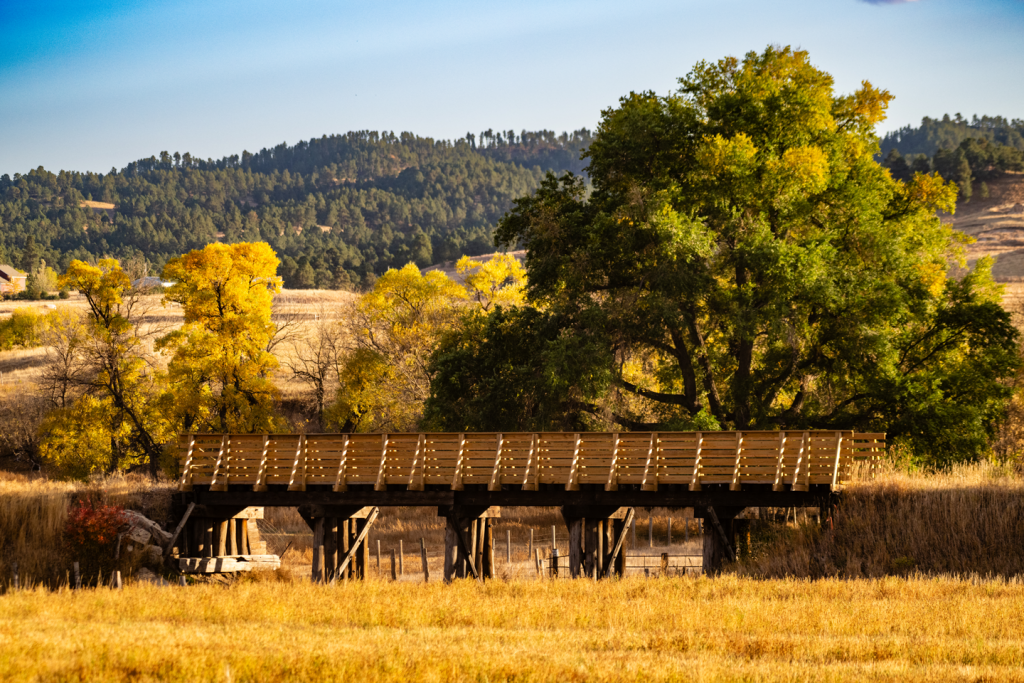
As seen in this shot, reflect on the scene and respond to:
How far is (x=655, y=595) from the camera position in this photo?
65.4 feet

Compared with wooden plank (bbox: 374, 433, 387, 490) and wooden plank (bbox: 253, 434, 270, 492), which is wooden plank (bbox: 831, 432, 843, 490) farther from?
wooden plank (bbox: 253, 434, 270, 492)

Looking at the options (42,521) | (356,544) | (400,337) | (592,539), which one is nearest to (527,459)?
(592,539)

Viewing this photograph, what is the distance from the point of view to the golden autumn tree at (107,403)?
45.2m

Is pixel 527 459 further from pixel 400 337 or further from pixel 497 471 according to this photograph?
pixel 400 337

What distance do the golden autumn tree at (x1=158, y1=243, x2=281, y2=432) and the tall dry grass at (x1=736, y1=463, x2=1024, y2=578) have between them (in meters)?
27.3

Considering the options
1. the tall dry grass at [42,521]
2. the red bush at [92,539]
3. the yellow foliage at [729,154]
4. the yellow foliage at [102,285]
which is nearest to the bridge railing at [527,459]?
the red bush at [92,539]

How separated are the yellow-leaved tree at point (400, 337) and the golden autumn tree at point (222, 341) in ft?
18.2

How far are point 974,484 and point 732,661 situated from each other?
13014 millimetres

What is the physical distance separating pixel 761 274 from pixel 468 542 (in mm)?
13400

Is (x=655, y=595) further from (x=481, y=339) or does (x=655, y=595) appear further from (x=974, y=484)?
(x=481, y=339)

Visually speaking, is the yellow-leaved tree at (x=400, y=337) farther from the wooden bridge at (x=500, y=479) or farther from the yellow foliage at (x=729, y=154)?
the wooden bridge at (x=500, y=479)

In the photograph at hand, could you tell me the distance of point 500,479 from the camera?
25.8 metres

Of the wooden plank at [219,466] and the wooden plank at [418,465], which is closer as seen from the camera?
the wooden plank at [418,465]

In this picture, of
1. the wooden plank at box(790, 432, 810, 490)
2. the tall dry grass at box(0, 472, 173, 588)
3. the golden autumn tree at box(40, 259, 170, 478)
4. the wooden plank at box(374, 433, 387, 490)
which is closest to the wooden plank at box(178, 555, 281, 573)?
the tall dry grass at box(0, 472, 173, 588)
